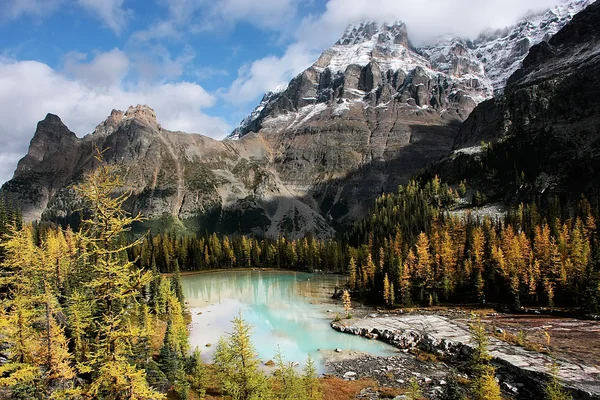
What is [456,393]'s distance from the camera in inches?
1383

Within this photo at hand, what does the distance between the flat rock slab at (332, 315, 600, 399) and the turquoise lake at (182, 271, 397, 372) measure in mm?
2903

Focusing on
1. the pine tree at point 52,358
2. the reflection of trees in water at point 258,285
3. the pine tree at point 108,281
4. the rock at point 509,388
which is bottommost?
the rock at point 509,388

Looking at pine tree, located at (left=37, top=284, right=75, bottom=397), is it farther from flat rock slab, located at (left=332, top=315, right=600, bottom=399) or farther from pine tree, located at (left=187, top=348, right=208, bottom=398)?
flat rock slab, located at (left=332, top=315, right=600, bottom=399)

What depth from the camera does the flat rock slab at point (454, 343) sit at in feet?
130

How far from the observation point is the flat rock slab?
39.5 m

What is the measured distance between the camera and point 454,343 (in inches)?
2114

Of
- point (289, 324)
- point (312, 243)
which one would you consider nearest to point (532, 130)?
point (312, 243)

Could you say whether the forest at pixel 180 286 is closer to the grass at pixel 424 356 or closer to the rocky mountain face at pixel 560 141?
the grass at pixel 424 356

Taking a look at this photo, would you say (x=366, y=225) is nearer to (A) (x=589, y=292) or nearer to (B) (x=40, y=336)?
(A) (x=589, y=292)

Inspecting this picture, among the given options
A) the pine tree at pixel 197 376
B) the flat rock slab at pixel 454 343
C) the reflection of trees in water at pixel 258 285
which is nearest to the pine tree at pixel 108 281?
the pine tree at pixel 197 376

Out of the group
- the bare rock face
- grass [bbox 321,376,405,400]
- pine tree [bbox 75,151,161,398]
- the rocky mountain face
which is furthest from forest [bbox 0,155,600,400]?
the bare rock face

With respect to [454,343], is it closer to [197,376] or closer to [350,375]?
[350,375]

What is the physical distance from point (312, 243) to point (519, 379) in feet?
400

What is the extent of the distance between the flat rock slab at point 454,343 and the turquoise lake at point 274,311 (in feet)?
9.52
